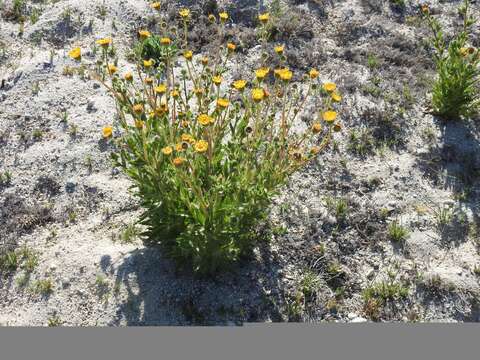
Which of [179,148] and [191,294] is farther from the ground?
[179,148]

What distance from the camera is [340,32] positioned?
278 inches

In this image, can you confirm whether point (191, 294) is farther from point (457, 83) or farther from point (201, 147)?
point (457, 83)

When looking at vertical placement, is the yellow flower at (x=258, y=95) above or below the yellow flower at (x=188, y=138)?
above

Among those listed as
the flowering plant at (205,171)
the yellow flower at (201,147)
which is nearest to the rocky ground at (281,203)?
the flowering plant at (205,171)

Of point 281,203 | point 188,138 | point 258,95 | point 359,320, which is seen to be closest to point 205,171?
point 188,138

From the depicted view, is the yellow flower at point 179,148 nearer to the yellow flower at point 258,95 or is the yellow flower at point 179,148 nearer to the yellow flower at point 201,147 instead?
the yellow flower at point 201,147

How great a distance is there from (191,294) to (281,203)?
134 centimetres

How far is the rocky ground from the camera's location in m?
4.36

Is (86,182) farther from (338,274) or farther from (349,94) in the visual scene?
(349,94)

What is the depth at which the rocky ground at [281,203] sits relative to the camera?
4359mm

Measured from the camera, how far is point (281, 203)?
510 centimetres

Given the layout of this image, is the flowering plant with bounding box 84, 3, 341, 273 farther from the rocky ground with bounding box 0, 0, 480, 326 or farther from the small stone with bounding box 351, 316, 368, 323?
the small stone with bounding box 351, 316, 368, 323

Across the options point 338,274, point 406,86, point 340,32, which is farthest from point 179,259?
point 340,32

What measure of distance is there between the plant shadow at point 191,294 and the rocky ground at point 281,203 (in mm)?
12
